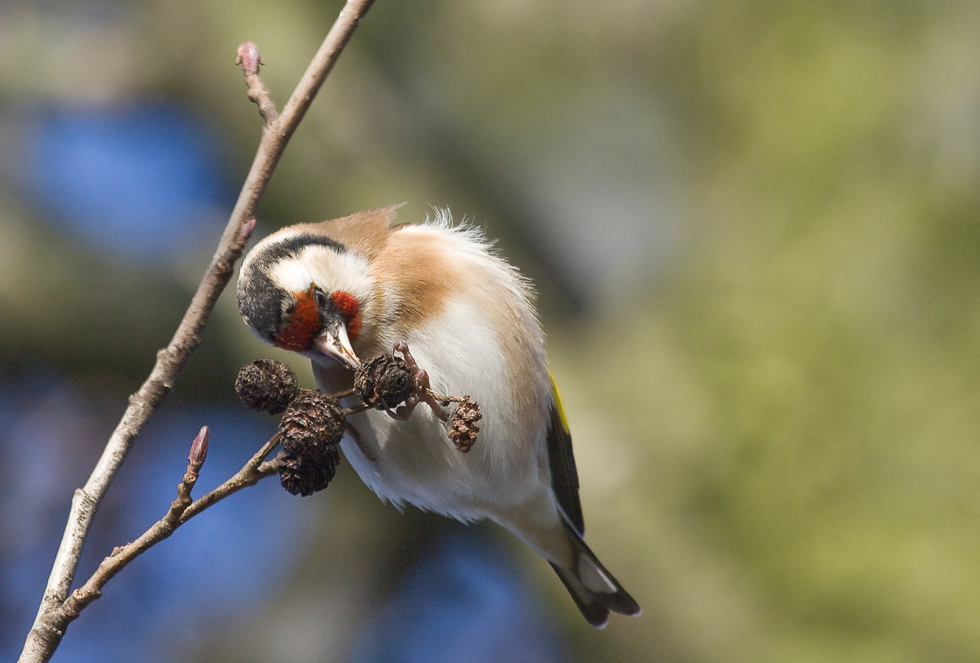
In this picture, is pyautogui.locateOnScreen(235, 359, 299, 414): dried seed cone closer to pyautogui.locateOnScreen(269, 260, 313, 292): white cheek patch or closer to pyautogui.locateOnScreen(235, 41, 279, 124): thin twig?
pyautogui.locateOnScreen(235, 41, 279, 124): thin twig

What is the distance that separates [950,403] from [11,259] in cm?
538

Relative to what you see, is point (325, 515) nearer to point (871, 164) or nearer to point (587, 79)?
point (587, 79)

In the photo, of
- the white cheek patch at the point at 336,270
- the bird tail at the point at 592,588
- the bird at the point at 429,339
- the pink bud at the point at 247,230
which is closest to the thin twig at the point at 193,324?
the pink bud at the point at 247,230

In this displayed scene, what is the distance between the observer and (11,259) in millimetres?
4352

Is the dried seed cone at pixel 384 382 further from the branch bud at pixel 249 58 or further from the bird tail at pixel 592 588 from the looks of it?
the bird tail at pixel 592 588

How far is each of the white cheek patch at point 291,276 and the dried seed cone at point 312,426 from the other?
2.06 ft

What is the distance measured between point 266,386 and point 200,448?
0.18m

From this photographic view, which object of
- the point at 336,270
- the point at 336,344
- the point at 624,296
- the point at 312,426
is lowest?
the point at 312,426

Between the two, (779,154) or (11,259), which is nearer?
(11,259)

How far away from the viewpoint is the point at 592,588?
298cm

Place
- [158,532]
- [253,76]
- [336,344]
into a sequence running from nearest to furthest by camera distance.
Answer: [158,532]
[253,76]
[336,344]

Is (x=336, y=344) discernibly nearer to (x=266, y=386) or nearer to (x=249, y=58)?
(x=266, y=386)

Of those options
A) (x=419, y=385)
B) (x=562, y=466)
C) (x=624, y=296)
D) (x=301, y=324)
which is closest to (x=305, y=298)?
(x=301, y=324)

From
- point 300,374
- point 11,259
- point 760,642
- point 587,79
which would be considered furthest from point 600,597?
point 587,79
